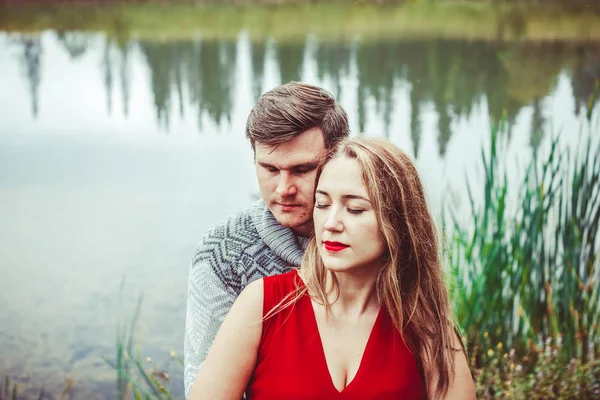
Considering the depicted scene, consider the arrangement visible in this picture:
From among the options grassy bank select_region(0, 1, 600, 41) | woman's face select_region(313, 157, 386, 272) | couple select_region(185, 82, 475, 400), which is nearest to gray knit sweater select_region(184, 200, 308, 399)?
couple select_region(185, 82, 475, 400)

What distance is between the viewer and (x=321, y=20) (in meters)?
3.19

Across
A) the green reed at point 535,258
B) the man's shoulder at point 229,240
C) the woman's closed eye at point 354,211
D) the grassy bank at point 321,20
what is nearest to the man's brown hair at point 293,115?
the man's shoulder at point 229,240

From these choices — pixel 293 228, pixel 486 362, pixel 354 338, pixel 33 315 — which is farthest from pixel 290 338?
pixel 33 315

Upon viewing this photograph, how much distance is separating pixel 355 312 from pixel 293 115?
45 cm

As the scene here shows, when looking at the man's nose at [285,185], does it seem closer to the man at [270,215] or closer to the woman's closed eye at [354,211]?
the man at [270,215]

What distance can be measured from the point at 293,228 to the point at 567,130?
174 cm

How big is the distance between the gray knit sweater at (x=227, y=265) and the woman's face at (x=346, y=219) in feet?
1.34

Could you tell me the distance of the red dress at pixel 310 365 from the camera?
4.20ft

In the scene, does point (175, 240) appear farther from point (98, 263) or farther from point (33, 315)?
point (33, 315)

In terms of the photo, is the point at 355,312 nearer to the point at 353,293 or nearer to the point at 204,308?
the point at 353,293

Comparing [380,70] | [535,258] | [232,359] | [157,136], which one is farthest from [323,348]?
[380,70]

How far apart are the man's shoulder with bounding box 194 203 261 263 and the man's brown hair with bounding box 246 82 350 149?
209 millimetres

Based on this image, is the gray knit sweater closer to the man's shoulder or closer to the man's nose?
the man's shoulder

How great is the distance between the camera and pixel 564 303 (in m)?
2.89
